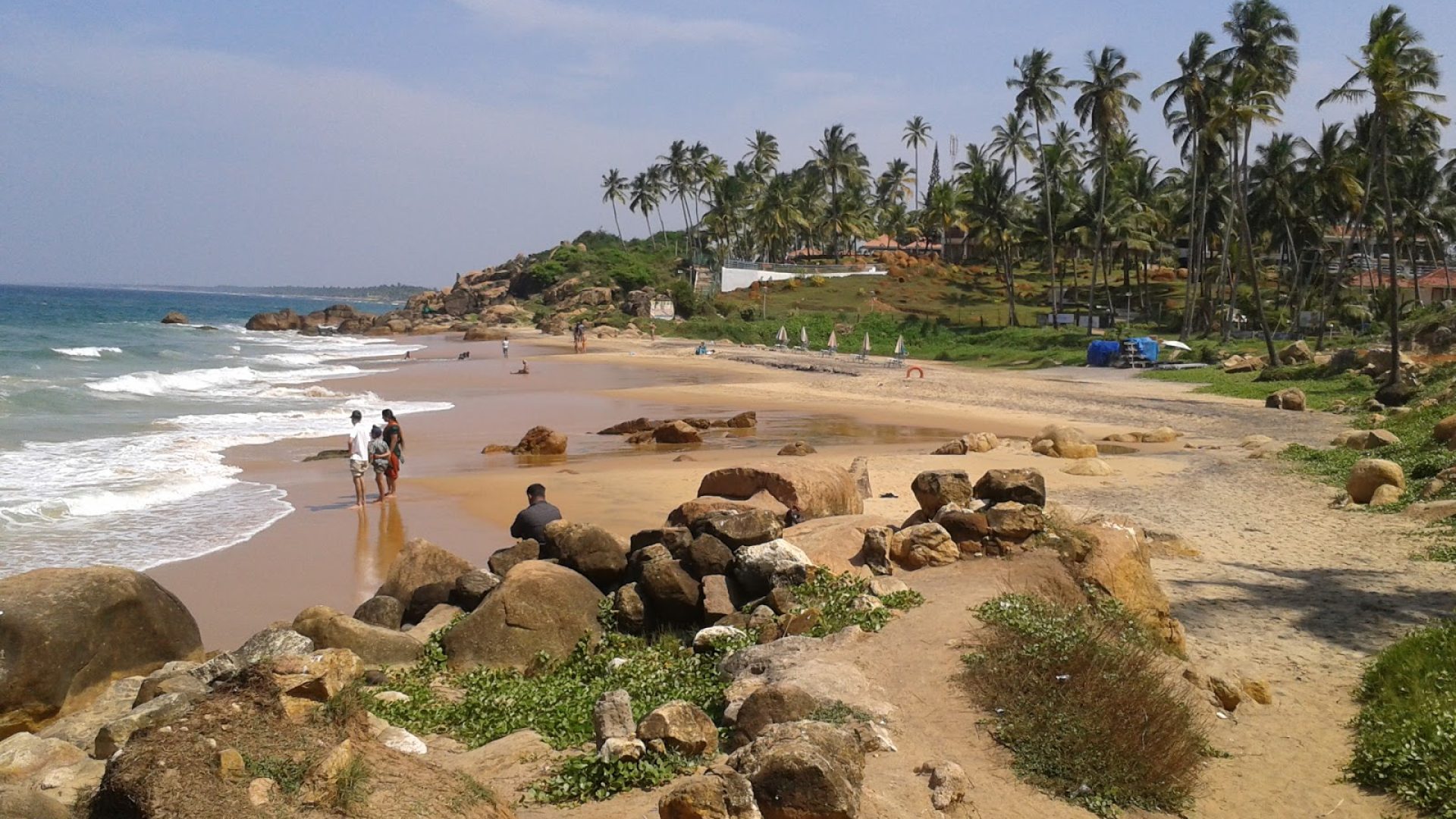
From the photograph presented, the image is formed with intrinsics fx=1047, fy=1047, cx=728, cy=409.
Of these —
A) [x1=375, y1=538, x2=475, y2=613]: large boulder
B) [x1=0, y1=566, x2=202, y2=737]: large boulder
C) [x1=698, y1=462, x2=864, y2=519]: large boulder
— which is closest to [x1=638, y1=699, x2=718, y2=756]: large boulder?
[x1=375, y1=538, x2=475, y2=613]: large boulder

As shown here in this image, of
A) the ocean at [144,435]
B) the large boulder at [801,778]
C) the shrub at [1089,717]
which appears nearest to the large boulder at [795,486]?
the shrub at [1089,717]

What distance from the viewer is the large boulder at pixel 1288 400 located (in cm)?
2739

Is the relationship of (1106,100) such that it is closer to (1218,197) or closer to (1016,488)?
(1218,197)

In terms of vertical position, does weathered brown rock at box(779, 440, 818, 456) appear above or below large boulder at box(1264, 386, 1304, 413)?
below

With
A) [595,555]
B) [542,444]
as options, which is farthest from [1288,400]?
[595,555]

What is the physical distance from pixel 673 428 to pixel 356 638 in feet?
49.2

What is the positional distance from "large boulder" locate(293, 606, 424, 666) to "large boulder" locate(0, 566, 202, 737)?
132 cm

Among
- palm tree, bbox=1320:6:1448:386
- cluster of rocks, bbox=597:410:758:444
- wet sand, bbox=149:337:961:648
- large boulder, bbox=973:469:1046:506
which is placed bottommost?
wet sand, bbox=149:337:961:648

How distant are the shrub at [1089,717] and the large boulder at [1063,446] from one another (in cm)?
1228

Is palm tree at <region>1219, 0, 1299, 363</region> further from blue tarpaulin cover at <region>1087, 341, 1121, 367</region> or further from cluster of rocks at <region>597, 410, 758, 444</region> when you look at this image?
cluster of rocks at <region>597, 410, 758, 444</region>

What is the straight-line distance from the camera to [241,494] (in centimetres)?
1609

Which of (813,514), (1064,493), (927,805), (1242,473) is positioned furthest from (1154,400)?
(927,805)

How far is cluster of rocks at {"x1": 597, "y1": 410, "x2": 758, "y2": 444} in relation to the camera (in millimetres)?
22891

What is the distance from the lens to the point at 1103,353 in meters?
43.2
